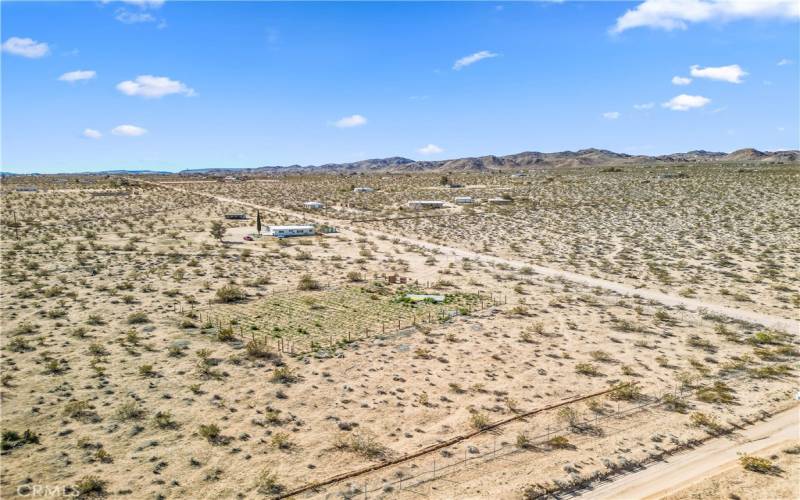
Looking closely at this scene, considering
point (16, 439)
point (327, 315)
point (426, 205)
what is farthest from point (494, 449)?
point (426, 205)

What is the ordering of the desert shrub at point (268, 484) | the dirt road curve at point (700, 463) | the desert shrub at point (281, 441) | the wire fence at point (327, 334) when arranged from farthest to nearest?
the wire fence at point (327, 334), the desert shrub at point (281, 441), the dirt road curve at point (700, 463), the desert shrub at point (268, 484)

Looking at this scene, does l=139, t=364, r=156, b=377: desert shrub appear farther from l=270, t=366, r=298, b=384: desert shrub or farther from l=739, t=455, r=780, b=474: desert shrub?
l=739, t=455, r=780, b=474: desert shrub

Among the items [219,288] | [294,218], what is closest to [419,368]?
[219,288]

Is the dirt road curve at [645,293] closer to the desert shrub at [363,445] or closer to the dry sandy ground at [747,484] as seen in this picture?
the dry sandy ground at [747,484]

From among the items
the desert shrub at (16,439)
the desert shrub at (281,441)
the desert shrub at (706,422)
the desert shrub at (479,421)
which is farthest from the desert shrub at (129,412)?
the desert shrub at (706,422)

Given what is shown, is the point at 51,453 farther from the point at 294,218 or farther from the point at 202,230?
the point at 294,218

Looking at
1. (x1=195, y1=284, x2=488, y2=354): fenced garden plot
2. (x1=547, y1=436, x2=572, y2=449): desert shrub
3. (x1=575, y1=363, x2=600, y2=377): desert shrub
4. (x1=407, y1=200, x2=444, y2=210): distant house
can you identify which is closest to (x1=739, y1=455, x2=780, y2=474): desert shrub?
(x1=547, y1=436, x2=572, y2=449): desert shrub

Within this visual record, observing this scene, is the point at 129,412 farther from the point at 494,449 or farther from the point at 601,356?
the point at 601,356
